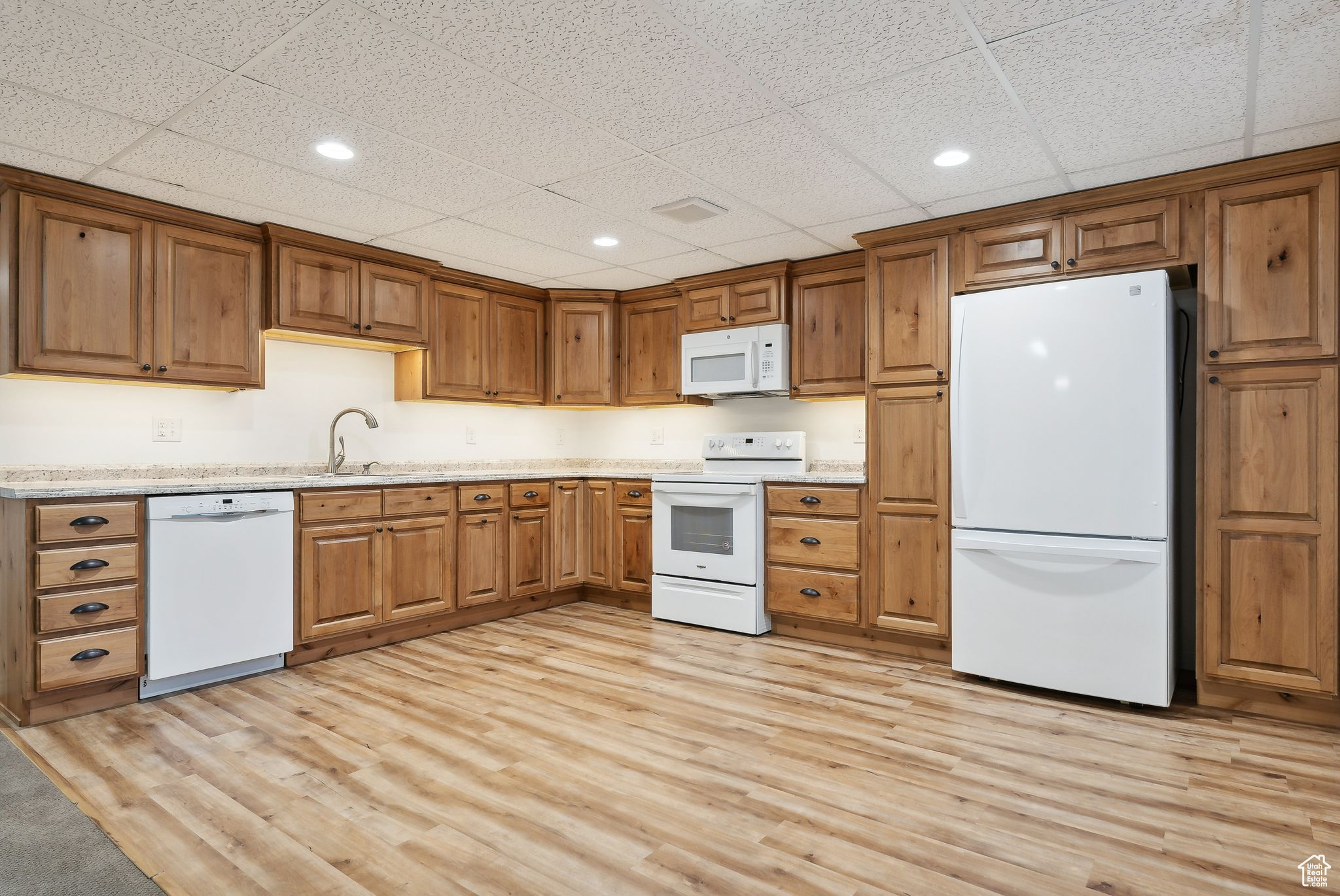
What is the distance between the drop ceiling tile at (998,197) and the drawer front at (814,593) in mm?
1870

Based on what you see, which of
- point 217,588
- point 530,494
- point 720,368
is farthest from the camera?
point 530,494

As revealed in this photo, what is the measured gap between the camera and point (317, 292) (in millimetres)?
3922

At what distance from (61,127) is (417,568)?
2.46 m

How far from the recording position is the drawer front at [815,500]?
3.97m

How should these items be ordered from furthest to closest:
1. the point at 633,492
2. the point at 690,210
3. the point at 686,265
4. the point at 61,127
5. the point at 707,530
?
the point at 633,492 < the point at 686,265 < the point at 707,530 < the point at 690,210 < the point at 61,127

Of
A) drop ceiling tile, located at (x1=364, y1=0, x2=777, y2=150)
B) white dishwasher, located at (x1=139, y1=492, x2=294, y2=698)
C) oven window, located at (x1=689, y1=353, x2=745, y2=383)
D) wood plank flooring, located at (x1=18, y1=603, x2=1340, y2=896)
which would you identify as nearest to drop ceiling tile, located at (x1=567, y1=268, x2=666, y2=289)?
oven window, located at (x1=689, y1=353, x2=745, y2=383)

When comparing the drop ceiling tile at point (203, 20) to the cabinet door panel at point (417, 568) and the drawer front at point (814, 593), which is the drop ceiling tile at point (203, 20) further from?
the drawer front at point (814, 593)

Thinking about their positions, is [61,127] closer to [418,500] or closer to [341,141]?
[341,141]

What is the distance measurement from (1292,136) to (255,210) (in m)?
4.24

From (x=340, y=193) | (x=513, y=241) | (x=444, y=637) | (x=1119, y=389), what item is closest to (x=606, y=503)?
(x=444, y=637)

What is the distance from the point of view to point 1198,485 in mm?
3043

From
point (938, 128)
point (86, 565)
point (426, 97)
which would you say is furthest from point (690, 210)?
point (86, 565)

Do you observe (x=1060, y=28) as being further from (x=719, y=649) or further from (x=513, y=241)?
(x=719, y=649)

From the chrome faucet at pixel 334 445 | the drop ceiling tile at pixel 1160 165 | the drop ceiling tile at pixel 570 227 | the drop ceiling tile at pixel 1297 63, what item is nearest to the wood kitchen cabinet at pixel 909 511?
the drop ceiling tile at pixel 1160 165
